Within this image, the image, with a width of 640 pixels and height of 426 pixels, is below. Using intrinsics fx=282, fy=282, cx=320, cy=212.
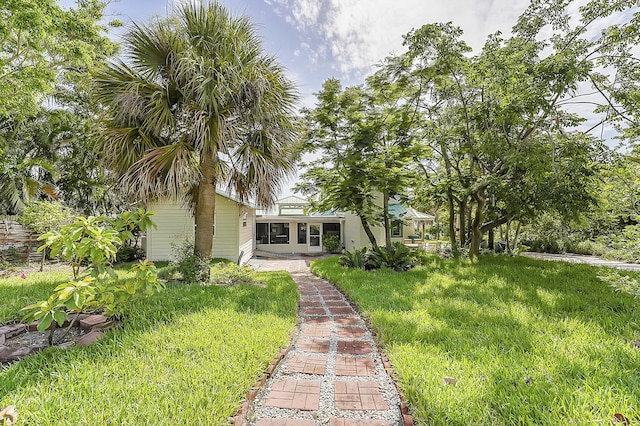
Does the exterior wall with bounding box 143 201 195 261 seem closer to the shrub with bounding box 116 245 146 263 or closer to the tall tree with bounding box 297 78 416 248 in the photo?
the shrub with bounding box 116 245 146 263

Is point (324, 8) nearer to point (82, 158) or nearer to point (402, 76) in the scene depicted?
point (402, 76)

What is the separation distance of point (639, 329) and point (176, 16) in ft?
33.5

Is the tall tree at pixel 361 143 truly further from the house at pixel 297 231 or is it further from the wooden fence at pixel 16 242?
the wooden fence at pixel 16 242

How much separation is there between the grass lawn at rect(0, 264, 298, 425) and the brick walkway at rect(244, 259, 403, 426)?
0.25 metres

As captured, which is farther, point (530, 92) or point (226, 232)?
point (226, 232)

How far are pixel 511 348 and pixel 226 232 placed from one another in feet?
38.9

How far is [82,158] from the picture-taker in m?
13.7

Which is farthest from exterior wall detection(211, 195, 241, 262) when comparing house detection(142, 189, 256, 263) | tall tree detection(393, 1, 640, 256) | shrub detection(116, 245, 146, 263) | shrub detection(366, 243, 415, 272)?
tall tree detection(393, 1, 640, 256)

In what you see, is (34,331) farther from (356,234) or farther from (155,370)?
(356,234)

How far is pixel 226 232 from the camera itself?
1319 cm

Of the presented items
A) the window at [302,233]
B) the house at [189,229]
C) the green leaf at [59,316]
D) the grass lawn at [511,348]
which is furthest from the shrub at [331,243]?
the green leaf at [59,316]

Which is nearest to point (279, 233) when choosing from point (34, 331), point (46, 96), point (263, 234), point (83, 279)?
point (263, 234)

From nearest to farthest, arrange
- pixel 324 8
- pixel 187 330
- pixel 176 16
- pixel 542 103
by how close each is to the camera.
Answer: pixel 187 330 < pixel 176 16 < pixel 542 103 < pixel 324 8

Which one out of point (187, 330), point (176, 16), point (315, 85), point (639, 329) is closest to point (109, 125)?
point (176, 16)
